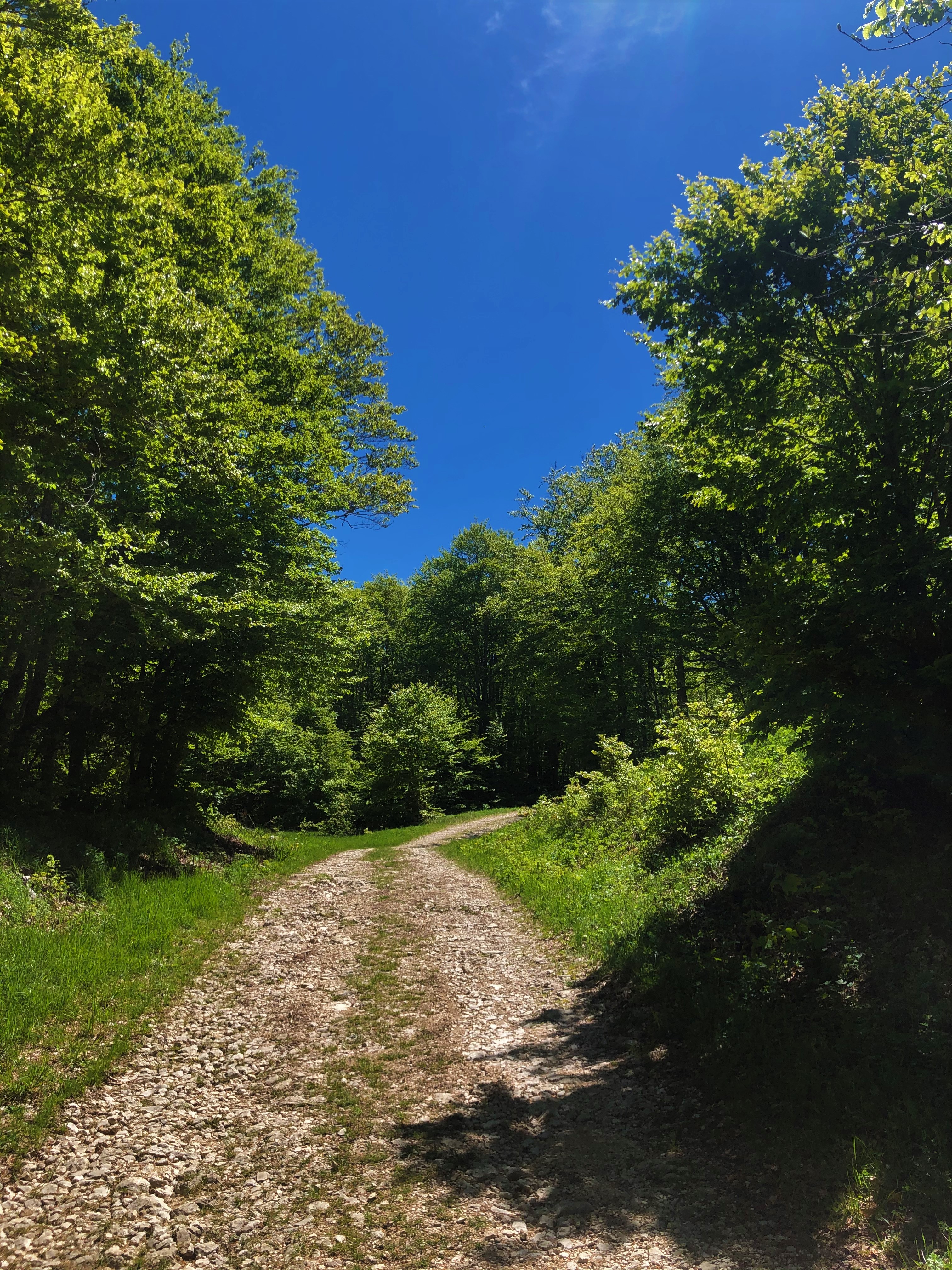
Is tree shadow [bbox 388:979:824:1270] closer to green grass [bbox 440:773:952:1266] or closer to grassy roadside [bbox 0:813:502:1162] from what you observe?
green grass [bbox 440:773:952:1266]

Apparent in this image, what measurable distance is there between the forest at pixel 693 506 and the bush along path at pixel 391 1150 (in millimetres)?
900

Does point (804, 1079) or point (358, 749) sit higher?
point (358, 749)

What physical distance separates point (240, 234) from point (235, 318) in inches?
69.8

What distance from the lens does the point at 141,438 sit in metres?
10.0

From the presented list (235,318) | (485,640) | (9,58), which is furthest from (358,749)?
(9,58)

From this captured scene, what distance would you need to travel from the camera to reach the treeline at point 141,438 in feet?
28.3

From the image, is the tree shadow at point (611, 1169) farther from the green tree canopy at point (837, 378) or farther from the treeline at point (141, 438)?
the treeline at point (141, 438)

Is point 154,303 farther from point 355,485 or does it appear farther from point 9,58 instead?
point 355,485

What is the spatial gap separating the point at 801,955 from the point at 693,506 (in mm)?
7984

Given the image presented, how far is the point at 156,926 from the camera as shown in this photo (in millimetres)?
8219

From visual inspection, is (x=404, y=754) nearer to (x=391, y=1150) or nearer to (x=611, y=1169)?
(x=391, y=1150)

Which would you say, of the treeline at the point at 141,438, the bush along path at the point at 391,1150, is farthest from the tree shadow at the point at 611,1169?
the treeline at the point at 141,438

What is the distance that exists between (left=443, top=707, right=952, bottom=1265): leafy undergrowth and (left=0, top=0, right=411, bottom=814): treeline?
312 inches

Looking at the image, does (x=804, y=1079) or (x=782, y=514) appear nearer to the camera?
(x=804, y=1079)
